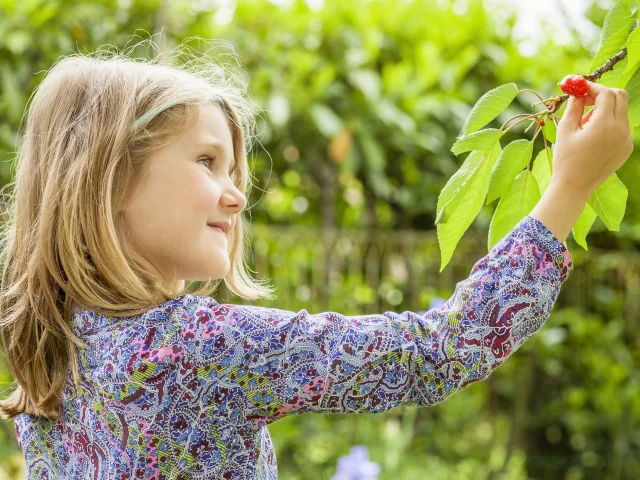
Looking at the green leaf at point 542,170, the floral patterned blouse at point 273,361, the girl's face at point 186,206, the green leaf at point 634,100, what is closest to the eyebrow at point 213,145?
the girl's face at point 186,206

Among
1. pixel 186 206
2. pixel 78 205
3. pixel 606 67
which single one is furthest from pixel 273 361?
pixel 606 67

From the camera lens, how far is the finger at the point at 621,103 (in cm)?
95

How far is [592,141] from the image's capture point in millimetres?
947

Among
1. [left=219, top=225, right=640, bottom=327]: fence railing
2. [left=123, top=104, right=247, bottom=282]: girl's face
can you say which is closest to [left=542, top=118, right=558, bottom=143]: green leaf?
[left=123, top=104, right=247, bottom=282]: girl's face

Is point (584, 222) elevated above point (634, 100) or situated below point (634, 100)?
below

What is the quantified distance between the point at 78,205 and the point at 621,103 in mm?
757

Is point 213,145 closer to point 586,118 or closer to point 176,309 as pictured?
point 176,309

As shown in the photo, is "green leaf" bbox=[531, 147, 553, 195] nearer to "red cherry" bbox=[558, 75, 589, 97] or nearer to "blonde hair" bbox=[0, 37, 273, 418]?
"red cherry" bbox=[558, 75, 589, 97]

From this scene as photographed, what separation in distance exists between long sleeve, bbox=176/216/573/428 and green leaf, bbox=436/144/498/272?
0.06 metres

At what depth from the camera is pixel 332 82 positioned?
3.41 metres

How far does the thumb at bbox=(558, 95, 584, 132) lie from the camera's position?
38.1 inches

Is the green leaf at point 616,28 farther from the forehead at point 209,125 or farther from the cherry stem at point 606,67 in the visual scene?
the forehead at point 209,125

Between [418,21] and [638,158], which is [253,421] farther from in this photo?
[638,158]

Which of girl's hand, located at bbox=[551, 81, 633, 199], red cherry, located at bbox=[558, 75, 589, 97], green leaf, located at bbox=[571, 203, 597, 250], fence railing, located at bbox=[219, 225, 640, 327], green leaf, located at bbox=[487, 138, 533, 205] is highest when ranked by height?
red cherry, located at bbox=[558, 75, 589, 97]
